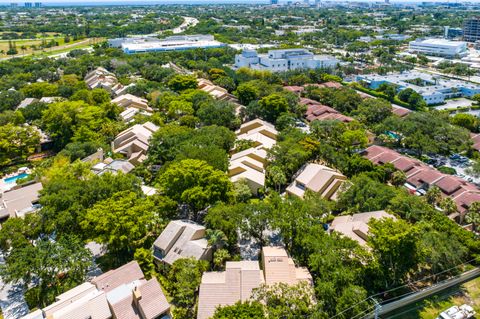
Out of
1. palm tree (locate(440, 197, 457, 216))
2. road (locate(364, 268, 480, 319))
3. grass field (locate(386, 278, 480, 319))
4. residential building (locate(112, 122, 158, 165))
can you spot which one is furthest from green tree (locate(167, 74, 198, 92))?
grass field (locate(386, 278, 480, 319))

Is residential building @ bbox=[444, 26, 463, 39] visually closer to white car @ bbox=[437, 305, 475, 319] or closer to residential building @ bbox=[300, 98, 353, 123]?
residential building @ bbox=[300, 98, 353, 123]

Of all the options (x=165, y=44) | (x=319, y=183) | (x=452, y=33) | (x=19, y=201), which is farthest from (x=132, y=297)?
(x=452, y=33)

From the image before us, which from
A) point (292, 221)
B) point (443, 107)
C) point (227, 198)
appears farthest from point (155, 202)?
point (443, 107)

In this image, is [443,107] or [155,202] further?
[443,107]

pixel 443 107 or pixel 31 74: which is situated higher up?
pixel 31 74

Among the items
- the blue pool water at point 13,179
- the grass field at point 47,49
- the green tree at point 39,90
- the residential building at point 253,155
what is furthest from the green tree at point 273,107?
the grass field at point 47,49

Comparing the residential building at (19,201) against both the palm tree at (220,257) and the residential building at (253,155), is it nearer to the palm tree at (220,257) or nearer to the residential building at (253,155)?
the palm tree at (220,257)

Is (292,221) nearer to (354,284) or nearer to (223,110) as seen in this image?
(354,284)
